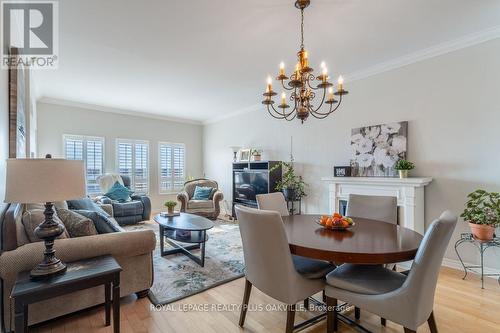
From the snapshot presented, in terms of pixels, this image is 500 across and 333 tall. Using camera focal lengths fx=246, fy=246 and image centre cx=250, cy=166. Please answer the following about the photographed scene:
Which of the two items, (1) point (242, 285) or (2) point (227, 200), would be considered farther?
(2) point (227, 200)

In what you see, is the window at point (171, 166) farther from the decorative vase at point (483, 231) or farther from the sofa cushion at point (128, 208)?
the decorative vase at point (483, 231)

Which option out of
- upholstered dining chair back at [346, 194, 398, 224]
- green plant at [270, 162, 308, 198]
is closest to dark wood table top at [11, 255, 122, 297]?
upholstered dining chair back at [346, 194, 398, 224]

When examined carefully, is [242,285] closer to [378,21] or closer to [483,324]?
[483,324]

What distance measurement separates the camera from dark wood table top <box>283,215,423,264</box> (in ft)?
4.62

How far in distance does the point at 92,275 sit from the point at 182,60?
279 centimetres

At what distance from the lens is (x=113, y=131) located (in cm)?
611

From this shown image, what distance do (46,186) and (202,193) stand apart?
4210 mm

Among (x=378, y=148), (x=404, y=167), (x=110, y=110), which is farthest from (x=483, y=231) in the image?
(x=110, y=110)

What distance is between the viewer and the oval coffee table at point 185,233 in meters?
3.12

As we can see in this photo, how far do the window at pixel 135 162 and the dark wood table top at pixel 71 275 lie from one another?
480 cm

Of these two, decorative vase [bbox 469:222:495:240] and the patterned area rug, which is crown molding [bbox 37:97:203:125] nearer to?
the patterned area rug

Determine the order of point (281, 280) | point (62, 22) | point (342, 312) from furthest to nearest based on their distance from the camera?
1. point (62, 22)
2. point (342, 312)
3. point (281, 280)

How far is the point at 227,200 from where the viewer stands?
6.61 metres

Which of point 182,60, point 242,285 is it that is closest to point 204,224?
point 242,285
